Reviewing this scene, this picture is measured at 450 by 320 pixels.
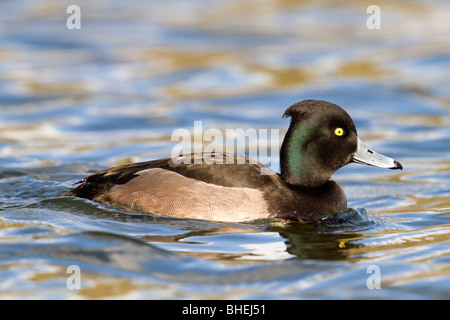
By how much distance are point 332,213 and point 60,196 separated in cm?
304

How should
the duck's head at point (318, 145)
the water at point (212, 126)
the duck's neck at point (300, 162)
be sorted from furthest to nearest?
the duck's neck at point (300, 162), the duck's head at point (318, 145), the water at point (212, 126)

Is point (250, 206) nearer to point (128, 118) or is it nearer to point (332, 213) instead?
point (332, 213)

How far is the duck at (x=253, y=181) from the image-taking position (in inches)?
323

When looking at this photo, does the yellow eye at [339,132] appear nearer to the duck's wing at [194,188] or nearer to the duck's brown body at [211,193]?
the duck's brown body at [211,193]

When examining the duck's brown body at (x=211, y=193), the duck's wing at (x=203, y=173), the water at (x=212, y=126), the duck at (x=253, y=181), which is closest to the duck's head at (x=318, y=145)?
the duck at (x=253, y=181)

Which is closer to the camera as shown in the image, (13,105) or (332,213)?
(332,213)

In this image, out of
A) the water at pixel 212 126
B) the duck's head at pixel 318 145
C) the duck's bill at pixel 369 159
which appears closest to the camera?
the water at pixel 212 126

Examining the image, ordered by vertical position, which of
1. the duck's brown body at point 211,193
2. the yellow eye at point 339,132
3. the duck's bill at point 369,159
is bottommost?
the duck's brown body at point 211,193

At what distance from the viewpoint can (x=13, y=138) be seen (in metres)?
12.8

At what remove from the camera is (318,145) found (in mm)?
8539

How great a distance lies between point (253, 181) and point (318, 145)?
2.78 feet

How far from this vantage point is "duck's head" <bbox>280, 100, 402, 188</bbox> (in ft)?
27.7

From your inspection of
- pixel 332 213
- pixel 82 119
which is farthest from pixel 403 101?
pixel 332 213

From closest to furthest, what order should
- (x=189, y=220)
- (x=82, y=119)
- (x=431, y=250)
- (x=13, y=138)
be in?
(x=431, y=250)
(x=189, y=220)
(x=13, y=138)
(x=82, y=119)
